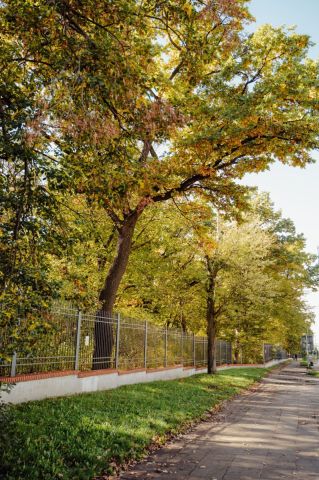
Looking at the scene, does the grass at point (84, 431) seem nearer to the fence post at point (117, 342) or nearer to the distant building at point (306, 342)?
the fence post at point (117, 342)

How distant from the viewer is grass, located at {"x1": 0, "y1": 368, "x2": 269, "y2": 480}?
212 inches

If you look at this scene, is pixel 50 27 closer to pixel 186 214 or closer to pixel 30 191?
pixel 30 191

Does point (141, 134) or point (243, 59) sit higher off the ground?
point (243, 59)

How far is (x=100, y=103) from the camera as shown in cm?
568

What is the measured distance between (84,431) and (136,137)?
15.9 feet

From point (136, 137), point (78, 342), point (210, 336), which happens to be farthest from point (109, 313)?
point (210, 336)

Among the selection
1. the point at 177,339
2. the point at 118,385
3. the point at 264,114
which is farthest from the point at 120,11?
the point at 177,339

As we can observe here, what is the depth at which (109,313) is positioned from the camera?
46.3 feet

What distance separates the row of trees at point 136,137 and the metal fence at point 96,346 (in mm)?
1186

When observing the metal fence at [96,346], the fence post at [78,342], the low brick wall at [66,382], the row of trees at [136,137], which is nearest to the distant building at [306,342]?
the row of trees at [136,137]

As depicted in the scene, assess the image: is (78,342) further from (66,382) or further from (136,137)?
(136,137)

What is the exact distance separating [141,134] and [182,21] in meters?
1.82

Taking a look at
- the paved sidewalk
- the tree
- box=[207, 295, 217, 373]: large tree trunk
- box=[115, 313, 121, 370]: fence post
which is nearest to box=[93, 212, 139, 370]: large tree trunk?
box=[115, 313, 121, 370]: fence post

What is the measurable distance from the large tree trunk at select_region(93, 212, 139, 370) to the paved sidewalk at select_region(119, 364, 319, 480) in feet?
13.4
